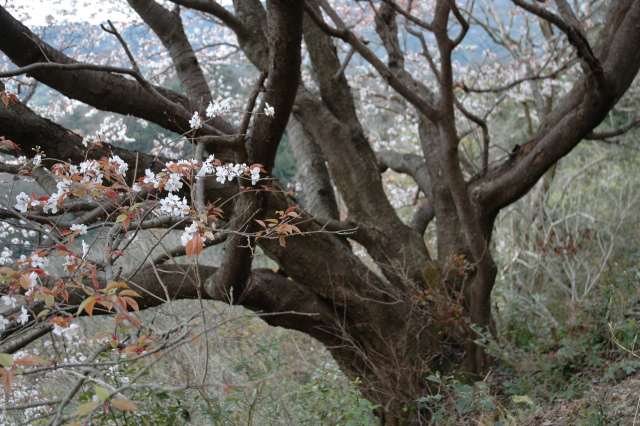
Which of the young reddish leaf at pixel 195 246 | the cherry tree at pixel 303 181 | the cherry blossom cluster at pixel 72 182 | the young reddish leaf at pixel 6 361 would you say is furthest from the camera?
the cherry tree at pixel 303 181

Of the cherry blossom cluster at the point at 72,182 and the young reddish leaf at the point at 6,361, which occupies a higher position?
the cherry blossom cluster at the point at 72,182

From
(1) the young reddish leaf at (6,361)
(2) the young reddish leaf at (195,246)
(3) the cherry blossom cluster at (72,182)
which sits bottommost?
(1) the young reddish leaf at (6,361)

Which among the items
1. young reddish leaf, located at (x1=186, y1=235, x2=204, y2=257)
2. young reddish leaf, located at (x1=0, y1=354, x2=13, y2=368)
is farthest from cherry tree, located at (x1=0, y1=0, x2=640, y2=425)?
young reddish leaf, located at (x1=0, y1=354, x2=13, y2=368)

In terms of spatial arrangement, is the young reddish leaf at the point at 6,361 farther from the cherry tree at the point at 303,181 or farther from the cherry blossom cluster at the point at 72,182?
the cherry blossom cluster at the point at 72,182

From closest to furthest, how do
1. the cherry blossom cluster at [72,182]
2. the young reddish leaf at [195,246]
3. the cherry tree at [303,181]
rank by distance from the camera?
1. the young reddish leaf at [195,246]
2. the cherry blossom cluster at [72,182]
3. the cherry tree at [303,181]

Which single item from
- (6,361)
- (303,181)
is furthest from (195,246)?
(303,181)

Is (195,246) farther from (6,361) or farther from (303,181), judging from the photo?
(303,181)

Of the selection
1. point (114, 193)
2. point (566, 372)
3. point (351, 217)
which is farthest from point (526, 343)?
point (114, 193)

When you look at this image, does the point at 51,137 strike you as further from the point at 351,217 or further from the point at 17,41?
the point at 351,217

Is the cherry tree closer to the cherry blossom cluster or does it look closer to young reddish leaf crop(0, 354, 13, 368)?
the cherry blossom cluster

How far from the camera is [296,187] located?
10.1m

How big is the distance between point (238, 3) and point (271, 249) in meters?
2.34

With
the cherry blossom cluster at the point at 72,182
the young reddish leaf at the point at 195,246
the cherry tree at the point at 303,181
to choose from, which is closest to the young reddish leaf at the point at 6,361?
the cherry tree at the point at 303,181

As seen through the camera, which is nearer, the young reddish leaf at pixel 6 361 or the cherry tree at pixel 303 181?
the young reddish leaf at pixel 6 361
